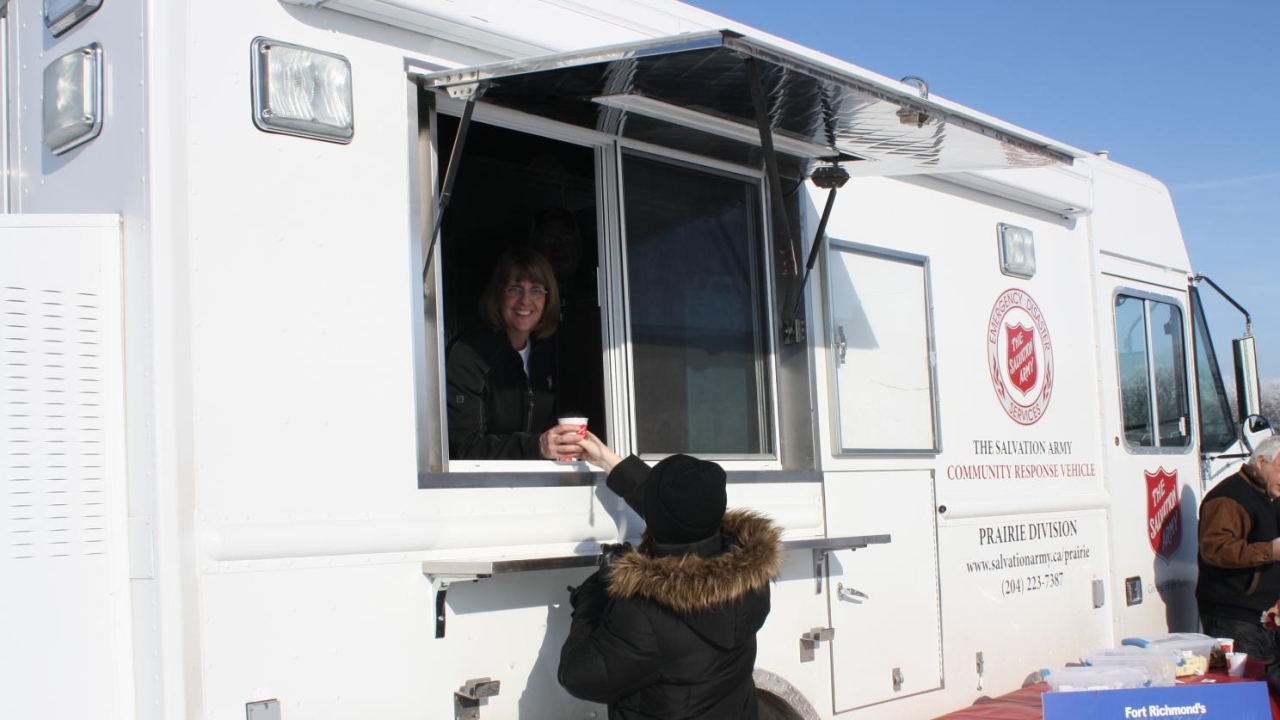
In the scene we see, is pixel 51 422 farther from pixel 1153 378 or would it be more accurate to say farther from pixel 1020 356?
pixel 1153 378

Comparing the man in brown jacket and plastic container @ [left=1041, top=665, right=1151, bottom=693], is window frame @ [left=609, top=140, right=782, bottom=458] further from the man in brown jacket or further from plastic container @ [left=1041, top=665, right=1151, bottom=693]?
the man in brown jacket

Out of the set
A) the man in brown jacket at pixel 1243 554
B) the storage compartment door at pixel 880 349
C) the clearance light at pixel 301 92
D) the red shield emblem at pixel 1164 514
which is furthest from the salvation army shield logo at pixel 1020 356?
the clearance light at pixel 301 92

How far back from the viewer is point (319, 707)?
246cm

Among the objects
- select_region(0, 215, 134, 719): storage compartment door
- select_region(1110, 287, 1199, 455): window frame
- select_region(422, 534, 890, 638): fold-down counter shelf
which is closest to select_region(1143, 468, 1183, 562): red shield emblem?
select_region(1110, 287, 1199, 455): window frame

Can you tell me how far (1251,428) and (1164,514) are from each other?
2.77ft

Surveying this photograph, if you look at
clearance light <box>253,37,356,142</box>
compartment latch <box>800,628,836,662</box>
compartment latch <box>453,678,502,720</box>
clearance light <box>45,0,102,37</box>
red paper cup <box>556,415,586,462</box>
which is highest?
clearance light <box>45,0,102,37</box>

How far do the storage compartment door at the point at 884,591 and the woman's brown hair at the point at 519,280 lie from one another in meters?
1.02

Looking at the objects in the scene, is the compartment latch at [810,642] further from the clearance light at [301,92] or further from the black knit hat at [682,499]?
the clearance light at [301,92]

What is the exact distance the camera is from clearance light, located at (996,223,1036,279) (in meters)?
4.70

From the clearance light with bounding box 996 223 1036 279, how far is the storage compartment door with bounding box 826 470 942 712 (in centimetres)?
105

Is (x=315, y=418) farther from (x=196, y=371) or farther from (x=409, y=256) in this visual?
(x=409, y=256)

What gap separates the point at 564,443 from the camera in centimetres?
308

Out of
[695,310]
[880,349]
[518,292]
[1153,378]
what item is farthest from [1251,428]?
[518,292]

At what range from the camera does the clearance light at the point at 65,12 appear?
260 cm
